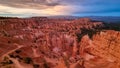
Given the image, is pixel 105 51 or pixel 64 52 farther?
pixel 64 52

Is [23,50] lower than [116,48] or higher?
lower

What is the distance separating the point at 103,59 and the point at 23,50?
2120 centimetres

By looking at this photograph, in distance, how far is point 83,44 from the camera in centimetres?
5462

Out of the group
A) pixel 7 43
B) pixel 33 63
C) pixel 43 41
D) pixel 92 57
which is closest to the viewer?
pixel 92 57

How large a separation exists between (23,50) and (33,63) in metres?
9.29

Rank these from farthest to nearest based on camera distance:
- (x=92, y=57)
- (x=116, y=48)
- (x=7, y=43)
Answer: (x=7, y=43) → (x=92, y=57) → (x=116, y=48)

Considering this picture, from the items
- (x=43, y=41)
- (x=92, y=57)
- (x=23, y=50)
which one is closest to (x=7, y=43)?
(x=23, y=50)

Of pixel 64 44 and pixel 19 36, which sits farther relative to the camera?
pixel 19 36

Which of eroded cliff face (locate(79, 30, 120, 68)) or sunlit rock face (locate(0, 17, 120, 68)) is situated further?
sunlit rock face (locate(0, 17, 120, 68))

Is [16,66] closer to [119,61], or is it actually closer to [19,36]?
[119,61]

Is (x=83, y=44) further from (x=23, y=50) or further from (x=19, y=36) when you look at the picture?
(x=19, y=36)

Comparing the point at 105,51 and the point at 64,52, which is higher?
the point at 105,51

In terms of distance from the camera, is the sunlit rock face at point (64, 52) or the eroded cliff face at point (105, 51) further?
the sunlit rock face at point (64, 52)

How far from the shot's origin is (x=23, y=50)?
181ft
